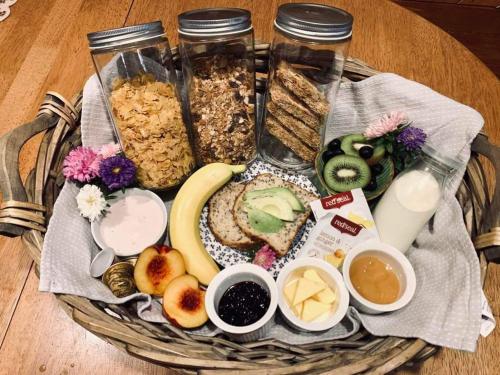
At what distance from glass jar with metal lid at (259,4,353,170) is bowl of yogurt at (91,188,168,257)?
1.37 feet

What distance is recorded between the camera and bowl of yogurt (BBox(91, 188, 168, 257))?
0.95m

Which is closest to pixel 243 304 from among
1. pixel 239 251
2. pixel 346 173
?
pixel 239 251

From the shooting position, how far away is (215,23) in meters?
0.90

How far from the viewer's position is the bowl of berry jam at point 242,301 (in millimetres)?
766

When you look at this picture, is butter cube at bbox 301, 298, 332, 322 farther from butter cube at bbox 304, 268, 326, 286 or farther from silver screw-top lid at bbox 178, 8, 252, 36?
silver screw-top lid at bbox 178, 8, 252, 36

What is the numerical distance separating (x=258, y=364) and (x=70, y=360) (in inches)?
18.0

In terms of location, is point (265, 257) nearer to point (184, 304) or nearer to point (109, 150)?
point (184, 304)

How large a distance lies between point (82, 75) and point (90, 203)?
0.56 metres

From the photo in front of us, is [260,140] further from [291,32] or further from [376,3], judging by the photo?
[376,3]

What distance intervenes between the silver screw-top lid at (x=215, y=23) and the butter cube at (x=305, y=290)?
624 mm

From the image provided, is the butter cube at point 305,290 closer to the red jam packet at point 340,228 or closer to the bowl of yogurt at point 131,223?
the red jam packet at point 340,228

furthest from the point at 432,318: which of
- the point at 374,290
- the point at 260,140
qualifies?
the point at 260,140

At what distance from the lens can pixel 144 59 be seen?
1002 mm

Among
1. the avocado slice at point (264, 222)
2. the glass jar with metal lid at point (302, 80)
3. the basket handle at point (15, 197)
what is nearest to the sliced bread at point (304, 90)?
the glass jar with metal lid at point (302, 80)
